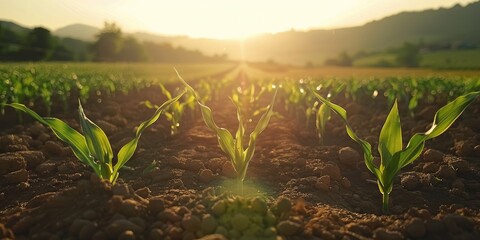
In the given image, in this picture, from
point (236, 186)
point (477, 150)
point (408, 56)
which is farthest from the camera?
point (408, 56)

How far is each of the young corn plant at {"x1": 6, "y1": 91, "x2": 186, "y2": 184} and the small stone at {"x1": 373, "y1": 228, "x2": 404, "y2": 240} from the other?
5.19ft

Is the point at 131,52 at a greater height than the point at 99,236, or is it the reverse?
the point at 131,52

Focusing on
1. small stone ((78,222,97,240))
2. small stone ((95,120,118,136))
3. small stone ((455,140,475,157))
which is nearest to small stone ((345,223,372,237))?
small stone ((78,222,97,240))

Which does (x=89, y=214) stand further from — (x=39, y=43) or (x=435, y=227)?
(x=39, y=43)

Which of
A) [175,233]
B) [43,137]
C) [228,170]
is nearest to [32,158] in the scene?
[43,137]

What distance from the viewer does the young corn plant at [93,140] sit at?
2.83m

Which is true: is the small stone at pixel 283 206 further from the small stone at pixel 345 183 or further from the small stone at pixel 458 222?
the small stone at pixel 345 183

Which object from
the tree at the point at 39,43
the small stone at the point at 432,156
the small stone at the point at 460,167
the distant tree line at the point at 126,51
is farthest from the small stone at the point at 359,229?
the distant tree line at the point at 126,51

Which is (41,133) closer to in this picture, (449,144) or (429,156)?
(429,156)

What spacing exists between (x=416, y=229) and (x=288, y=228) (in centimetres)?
82

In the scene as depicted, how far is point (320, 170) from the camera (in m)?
3.97

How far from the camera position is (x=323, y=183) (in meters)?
3.56

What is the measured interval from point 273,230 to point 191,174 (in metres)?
1.80

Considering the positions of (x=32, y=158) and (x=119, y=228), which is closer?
(x=119, y=228)
